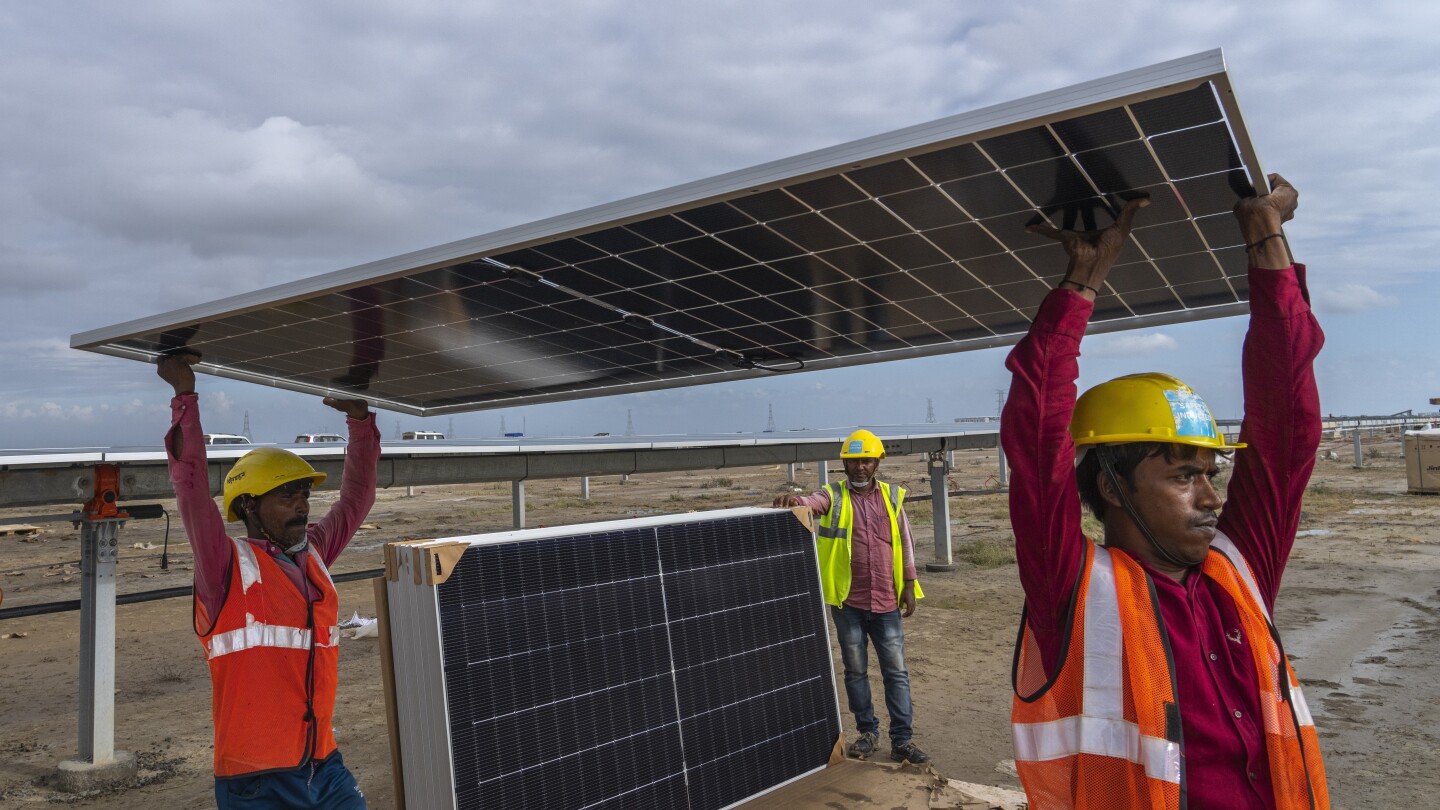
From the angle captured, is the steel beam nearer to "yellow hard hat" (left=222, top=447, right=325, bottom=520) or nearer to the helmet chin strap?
"yellow hard hat" (left=222, top=447, right=325, bottom=520)

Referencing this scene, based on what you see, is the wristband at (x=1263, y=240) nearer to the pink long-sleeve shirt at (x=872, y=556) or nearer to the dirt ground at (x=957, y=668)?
the pink long-sleeve shirt at (x=872, y=556)

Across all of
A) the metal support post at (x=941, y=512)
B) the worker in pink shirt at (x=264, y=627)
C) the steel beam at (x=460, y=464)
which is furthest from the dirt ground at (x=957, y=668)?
the worker in pink shirt at (x=264, y=627)

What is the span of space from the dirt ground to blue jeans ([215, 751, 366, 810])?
3.91 m

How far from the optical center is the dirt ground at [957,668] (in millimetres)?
Answer: 9000

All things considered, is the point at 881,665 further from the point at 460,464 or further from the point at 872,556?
the point at 460,464

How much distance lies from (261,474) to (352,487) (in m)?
1.03

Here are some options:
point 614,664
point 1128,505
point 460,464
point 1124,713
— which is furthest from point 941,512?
point 1124,713

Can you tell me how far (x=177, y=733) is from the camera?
423 inches

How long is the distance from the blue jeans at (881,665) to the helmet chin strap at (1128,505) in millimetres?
6155

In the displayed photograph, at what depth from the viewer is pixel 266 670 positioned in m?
4.86

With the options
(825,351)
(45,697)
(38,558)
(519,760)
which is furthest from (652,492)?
(519,760)

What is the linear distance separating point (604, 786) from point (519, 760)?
1.82 feet

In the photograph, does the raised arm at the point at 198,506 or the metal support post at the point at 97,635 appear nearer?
the raised arm at the point at 198,506

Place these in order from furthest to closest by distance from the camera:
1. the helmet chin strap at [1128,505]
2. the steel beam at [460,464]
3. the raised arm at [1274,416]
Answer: the steel beam at [460,464]
the raised arm at [1274,416]
the helmet chin strap at [1128,505]
